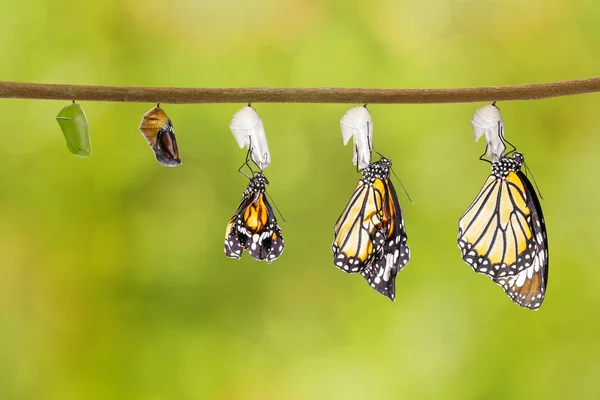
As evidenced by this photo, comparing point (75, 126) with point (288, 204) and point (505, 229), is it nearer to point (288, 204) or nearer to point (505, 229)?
point (505, 229)

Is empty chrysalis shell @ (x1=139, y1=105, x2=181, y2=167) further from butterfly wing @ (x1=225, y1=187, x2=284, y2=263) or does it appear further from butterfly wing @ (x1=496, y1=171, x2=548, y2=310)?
butterfly wing @ (x1=496, y1=171, x2=548, y2=310)

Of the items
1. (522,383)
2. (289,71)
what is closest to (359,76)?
(289,71)

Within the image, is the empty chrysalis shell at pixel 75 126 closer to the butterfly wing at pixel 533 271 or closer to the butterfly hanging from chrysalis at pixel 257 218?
the butterfly hanging from chrysalis at pixel 257 218

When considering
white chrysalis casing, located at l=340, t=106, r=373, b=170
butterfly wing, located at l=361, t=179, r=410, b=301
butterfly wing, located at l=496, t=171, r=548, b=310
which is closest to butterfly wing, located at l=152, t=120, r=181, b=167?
white chrysalis casing, located at l=340, t=106, r=373, b=170

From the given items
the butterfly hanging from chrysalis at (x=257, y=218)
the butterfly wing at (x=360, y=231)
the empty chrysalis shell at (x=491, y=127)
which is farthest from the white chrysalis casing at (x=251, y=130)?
the empty chrysalis shell at (x=491, y=127)

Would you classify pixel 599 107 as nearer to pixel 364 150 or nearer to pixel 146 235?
pixel 364 150
